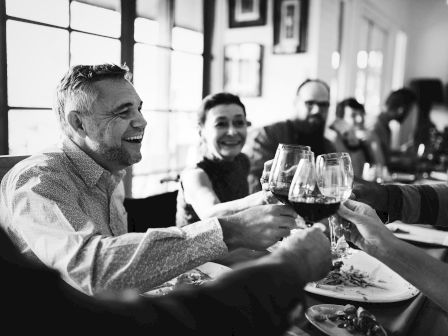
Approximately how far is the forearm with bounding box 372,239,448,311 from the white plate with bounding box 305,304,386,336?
0.18 meters

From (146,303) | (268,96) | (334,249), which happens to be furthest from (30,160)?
(268,96)

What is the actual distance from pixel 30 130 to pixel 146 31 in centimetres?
116

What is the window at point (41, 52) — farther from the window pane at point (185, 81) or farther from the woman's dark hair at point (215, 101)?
the woman's dark hair at point (215, 101)

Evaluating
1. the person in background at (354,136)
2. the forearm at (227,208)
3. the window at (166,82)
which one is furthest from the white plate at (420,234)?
the person in background at (354,136)

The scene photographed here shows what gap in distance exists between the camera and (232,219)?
3.27 ft

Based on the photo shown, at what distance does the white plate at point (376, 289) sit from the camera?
102 cm

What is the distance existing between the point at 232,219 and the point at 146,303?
391 mm

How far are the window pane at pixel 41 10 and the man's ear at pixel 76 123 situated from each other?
→ 1.19 meters

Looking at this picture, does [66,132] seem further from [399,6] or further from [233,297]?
[399,6]

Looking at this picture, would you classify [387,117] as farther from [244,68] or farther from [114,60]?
[114,60]

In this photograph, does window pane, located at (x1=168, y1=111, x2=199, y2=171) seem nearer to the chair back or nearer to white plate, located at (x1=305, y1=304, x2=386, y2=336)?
the chair back

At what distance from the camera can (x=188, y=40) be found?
3527 mm

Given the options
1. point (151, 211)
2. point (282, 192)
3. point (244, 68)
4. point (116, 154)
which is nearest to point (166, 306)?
point (282, 192)

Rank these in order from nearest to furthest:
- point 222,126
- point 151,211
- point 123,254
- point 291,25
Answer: point 123,254 < point 151,211 < point 222,126 < point 291,25
